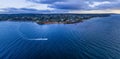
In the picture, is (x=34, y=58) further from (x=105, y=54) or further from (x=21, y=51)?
(x=105, y=54)

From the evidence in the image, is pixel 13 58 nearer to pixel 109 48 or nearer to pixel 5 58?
pixel 5 58

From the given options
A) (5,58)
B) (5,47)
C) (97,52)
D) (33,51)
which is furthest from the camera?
(5,47)

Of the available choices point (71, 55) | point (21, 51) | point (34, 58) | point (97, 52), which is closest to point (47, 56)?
point (34, 58)

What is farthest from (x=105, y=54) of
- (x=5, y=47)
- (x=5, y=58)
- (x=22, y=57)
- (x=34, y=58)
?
(x=5, y=47)

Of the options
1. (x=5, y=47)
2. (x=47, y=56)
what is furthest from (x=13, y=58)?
(x=5, y=47)

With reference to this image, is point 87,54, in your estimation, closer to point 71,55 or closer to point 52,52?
point 71,55

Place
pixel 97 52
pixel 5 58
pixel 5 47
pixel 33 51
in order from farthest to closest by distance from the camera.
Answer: pixel 5 47 < pixel 33 51 < pixel 97 52 < pixel 5 58

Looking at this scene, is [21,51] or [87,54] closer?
[87,54]

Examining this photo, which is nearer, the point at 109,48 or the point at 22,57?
the point at 22,57
